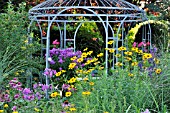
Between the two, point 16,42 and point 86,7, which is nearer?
point 86,7

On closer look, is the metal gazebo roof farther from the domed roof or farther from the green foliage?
the green foliage

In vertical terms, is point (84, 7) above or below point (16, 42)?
above

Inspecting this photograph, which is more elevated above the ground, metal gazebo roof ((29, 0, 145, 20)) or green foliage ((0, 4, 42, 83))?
metal gazebo roof ((29, 0, 145, 20))

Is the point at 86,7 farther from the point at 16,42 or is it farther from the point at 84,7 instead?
the point at 16,42

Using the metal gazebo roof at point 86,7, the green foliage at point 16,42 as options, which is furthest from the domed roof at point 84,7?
the green foliage at point 16,42

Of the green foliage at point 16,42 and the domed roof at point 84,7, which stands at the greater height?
the domed roof at point 84,7

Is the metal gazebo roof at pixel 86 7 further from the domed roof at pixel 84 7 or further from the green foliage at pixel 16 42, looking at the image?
the green foliage at pixel 16 42

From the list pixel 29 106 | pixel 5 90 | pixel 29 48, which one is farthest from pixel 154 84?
pixel 29 48

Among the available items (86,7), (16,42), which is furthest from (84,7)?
(16,42)

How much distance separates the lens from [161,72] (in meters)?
3.64

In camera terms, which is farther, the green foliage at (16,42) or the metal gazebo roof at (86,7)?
the green foliage at (16,42)

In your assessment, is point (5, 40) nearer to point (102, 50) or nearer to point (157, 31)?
point (102, 50)

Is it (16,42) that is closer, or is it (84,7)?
(84,7)

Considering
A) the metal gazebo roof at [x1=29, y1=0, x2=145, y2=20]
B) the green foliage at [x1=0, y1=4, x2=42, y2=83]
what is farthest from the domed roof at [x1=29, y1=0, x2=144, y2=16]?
the green foliage at [x1=0, y1=4, x2=42, y2=83]
